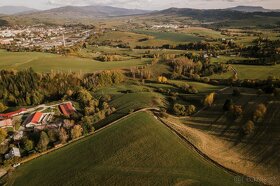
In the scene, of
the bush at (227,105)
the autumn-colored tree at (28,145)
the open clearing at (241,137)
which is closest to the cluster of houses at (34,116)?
the autumn-colored tree at (28,145)

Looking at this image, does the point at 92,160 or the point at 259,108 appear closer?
the point at 92,160

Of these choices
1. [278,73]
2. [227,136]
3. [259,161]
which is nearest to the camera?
[259,161]

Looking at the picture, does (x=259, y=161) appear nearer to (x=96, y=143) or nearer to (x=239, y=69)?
(x=96, y=143)

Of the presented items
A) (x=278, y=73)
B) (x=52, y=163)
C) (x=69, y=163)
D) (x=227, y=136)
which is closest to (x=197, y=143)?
(x=227, y=136)

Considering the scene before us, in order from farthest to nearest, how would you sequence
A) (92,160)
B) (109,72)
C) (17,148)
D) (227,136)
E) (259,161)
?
(109,72) → (17,148) → (227,136) → (92,160) → (259,161)

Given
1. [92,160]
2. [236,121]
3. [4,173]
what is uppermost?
[236,121]

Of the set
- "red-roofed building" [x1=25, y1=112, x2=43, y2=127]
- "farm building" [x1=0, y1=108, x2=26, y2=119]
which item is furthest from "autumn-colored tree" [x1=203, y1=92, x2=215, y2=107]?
"farm building" [x1=0, y1=108, x2=26, y2=119]

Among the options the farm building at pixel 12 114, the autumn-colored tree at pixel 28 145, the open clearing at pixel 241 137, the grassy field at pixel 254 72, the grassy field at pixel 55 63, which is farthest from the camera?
the grassy field at pixel 55 63

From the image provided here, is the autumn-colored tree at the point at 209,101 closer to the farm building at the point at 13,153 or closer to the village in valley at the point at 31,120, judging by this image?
the village in valley at the point at 31,120
